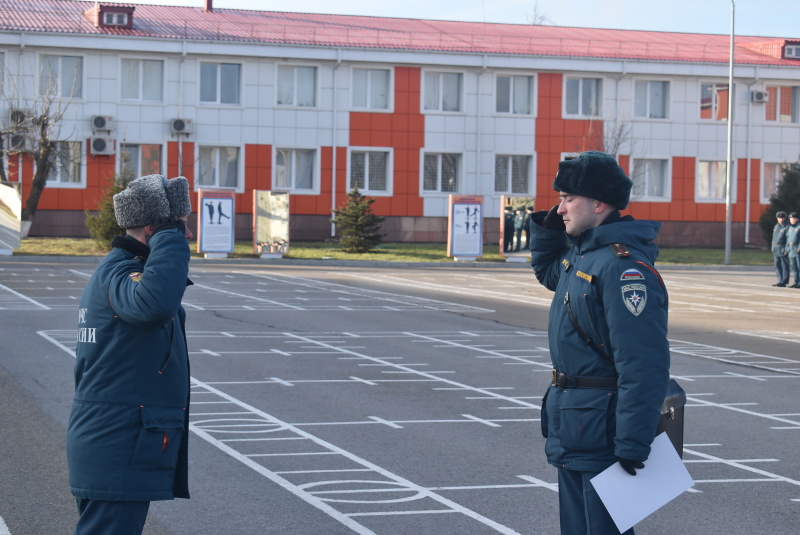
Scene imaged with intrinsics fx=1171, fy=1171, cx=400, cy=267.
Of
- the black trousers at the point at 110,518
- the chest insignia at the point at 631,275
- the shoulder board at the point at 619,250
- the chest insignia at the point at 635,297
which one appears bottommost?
the black trousers at the point at 110,518

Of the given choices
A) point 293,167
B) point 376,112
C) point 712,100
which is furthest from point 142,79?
point 712,100

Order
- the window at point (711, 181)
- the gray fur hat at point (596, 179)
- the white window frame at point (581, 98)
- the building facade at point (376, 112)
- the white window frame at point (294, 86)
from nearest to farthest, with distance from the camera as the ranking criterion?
the gray fur hat at point (596, 179)
the building facade at point (376, 112)
the white window frame at point (294, 86)
the white window frame at point (581, 98)
the window at point (711, 181)

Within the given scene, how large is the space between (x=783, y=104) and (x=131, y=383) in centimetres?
4766

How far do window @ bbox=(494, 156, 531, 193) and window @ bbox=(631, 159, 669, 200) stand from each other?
14.8 ft

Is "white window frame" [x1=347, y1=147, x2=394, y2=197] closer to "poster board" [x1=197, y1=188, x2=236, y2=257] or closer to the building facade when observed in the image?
the building facade

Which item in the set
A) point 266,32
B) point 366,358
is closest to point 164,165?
point 266,32

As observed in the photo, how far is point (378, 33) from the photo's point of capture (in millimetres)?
45938

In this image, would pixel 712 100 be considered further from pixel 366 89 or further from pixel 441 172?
pixel 366 89

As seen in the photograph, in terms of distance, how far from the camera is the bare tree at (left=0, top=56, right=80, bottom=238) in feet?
122

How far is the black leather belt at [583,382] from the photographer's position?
416 centimetres

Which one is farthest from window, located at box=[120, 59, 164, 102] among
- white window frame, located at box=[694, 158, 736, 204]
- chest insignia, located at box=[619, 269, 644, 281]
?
chest insignia, located at box=[619, 269, 644, 281]

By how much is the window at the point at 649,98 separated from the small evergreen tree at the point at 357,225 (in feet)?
45.4

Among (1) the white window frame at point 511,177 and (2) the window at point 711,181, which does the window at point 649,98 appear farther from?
(1) the white window frame at point 511,177

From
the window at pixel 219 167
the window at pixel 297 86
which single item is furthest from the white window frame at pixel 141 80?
the window at pixel 297 86
